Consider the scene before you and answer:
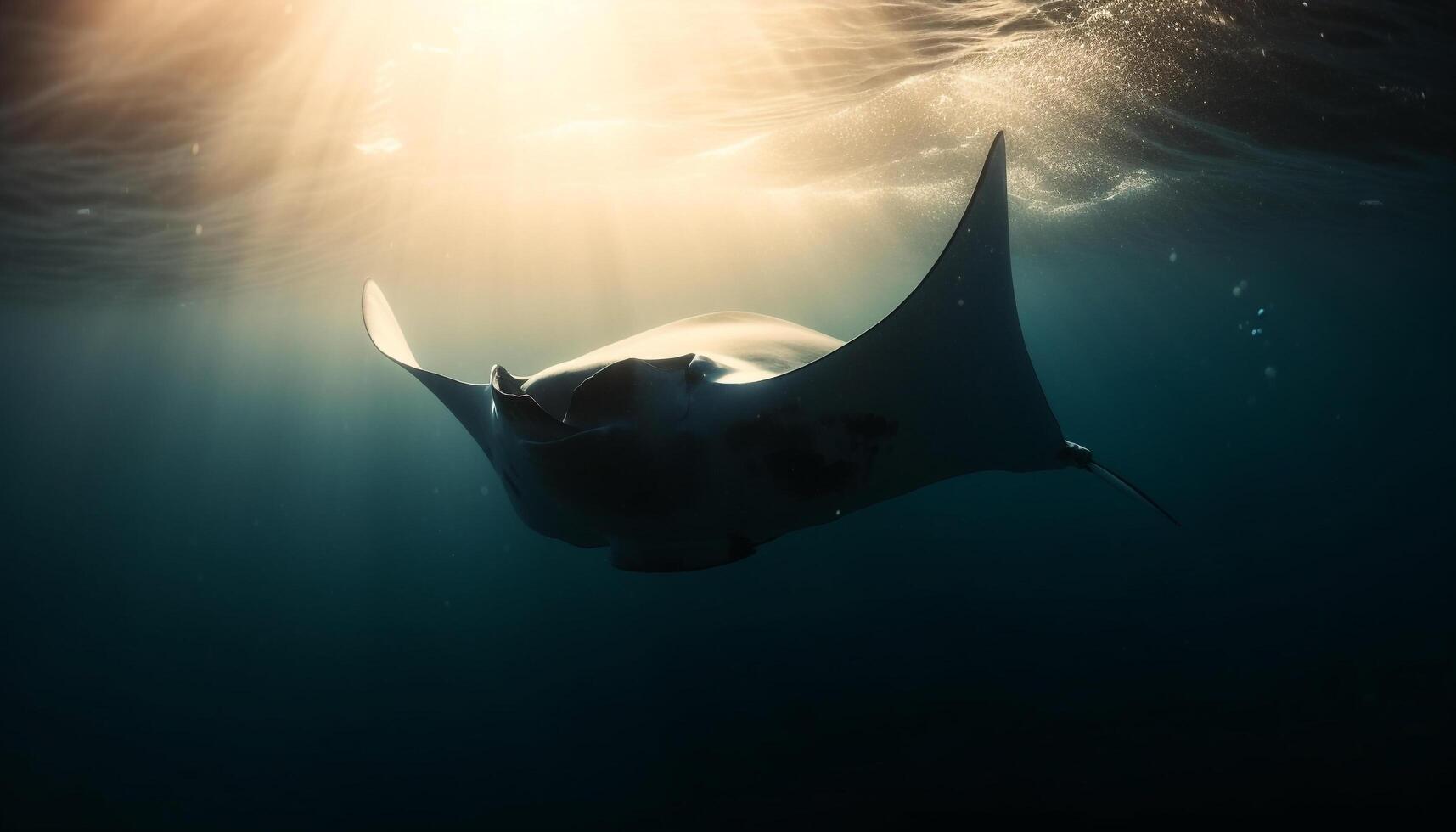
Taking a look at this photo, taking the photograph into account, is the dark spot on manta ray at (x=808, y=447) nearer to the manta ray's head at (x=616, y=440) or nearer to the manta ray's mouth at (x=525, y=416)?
the manta ray's head at (x=616, y=440)

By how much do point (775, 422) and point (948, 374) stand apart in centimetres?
80

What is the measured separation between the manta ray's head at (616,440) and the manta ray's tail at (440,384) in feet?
1.89

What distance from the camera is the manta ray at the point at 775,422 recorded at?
240 centimetres

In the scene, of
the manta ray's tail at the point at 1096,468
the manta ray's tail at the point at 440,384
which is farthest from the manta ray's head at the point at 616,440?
the manta ray's tail at the point at 1096,468

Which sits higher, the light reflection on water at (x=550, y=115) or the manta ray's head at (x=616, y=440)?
the light reflection on water at (x=550, y=115)

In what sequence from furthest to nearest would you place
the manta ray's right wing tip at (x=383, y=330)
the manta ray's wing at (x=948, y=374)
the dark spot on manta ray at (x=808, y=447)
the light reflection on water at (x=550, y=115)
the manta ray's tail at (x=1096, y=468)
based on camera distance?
the light reflection on water at (x=550, y=115) → the manta ray's right wing tip at (x=383, y=330) → the manta ray's tail at (x=1096, y=468) → the dark spot on manta ray at (x=808, y=447) → the manta ray's wing at (x=948, y=374)

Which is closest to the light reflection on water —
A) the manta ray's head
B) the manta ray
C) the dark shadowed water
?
the dark shadowed water

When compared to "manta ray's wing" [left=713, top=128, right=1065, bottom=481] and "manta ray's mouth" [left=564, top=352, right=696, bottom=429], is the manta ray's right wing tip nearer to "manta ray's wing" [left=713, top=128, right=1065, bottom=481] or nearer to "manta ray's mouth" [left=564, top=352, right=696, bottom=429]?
"manta ray's mouth" [left=564, top=352, right=696, bottom=429]

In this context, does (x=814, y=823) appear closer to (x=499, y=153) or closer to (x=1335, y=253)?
(x=499, y=153)

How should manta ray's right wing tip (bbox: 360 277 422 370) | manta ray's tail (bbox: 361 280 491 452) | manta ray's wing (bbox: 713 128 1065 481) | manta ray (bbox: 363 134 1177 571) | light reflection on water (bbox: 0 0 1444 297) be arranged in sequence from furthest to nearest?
light reflection on water (bbox: 0 0 1444 297) → manta ray's right wing tip (bbox: 360 277 422 370) → manta ray's tail (bbox: 361 280 491 452) → manta ray (bbox: 363 134 1177 571) → manta ray's wing (bbox: 713 128 1065 481)

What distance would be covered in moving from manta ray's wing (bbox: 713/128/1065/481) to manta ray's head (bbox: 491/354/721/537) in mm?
234

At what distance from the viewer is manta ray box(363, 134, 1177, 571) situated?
7.86 ft

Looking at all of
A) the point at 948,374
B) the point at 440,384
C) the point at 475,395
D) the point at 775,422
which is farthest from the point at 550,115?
the point at 948,374

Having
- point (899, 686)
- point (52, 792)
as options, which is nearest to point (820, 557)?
point (899, 686)
